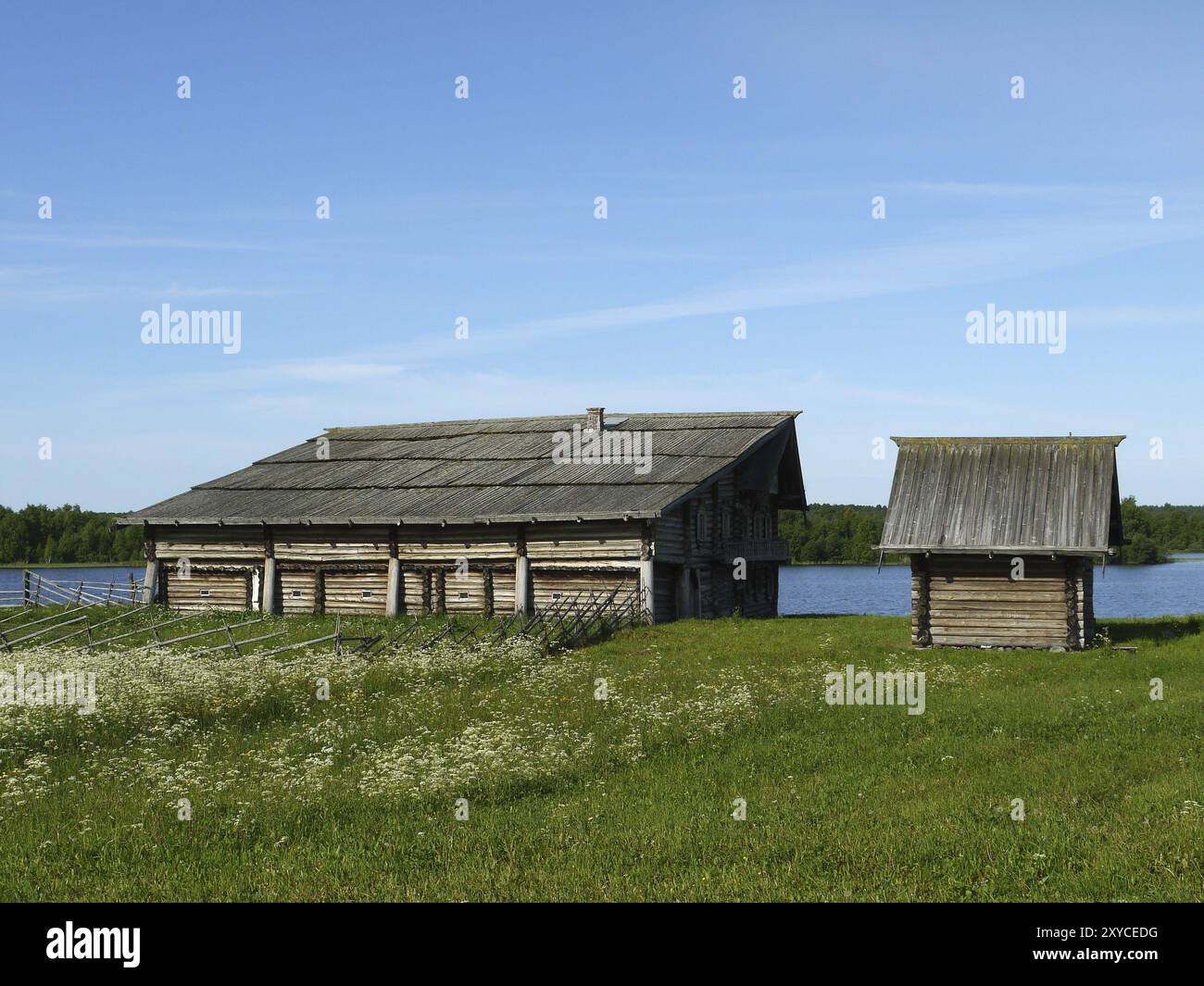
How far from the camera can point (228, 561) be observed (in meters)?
42.8

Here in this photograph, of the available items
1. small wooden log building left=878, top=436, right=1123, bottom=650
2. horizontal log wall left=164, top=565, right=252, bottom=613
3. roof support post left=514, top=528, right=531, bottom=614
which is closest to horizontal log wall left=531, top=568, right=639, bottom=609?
roof support post left=514, top=528, right=531, bottom=614

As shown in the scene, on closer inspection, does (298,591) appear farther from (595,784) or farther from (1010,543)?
(595,784)

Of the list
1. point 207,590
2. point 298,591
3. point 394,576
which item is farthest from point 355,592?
point 207,590

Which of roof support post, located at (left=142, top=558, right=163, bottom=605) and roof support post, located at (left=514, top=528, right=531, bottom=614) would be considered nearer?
roof support post, located at (left=514, top=528, right=531, bottom=614)

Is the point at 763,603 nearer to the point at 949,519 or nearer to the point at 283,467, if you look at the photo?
the point at 949,519

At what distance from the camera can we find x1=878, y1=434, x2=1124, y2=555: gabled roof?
3044 cm

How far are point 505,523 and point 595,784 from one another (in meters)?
22.8

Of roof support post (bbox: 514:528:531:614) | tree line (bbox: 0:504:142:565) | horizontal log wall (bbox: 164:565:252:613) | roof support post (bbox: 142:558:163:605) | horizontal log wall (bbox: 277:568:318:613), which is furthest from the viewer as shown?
tree line (bbox: 0:504:142:565)

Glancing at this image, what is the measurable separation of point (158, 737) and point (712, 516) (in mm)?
24255

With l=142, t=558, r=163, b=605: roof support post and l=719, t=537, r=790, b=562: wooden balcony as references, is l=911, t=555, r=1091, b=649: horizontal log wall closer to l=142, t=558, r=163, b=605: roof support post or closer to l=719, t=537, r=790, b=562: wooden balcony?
l=719, t=537, r=790, b=562: wooden balcony

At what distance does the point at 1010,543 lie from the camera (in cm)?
3038

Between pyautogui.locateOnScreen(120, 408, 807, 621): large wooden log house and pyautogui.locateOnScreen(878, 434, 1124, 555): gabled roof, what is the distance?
7474 millimetres

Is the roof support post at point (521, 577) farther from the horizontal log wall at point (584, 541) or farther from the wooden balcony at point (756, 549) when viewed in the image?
the wooden balcony at point (756, 549)
